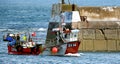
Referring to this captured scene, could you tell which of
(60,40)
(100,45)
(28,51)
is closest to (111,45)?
(100,45)

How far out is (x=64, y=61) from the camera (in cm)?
6156

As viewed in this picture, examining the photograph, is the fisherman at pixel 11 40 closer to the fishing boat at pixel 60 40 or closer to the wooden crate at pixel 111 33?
the fishing boat at pixel 60 40

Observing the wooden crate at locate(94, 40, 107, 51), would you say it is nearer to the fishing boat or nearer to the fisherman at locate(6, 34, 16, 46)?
the fishing boat

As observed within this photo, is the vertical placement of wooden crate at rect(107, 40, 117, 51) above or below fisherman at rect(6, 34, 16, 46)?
below

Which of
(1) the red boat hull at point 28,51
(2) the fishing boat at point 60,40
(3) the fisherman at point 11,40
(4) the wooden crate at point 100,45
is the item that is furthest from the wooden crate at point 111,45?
(3) the fisherman at point 11,40

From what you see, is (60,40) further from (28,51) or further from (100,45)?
(100,45)

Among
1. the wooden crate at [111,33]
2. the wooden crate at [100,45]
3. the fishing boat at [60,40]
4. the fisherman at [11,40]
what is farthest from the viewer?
the fisherman at [11,40]

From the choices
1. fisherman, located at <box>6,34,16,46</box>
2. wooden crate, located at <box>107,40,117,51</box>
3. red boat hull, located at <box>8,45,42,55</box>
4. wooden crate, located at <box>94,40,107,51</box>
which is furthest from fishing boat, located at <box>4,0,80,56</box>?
wooden crate, located at <box>107,40,117,51</box>

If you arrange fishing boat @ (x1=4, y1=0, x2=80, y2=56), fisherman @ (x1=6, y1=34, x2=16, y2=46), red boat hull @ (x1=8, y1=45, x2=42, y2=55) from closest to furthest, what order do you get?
fishing boat @ (x1=4, y1=0, x2=80, y2=56) < red boat hull @ (x1=8, y1=45, x2=42, y2=55) < fisherman @ (x1=6, y1=34, x2=16, y2=46)

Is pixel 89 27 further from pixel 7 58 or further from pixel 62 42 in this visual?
pixel 7 58

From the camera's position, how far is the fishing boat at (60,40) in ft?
212

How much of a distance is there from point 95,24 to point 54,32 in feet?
11.1

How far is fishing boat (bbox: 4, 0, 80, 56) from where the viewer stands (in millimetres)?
64625

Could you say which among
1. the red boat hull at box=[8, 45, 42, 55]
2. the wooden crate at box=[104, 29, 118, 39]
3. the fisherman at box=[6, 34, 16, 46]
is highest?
the wooden crate at box=[104, 29, 118, 39]
